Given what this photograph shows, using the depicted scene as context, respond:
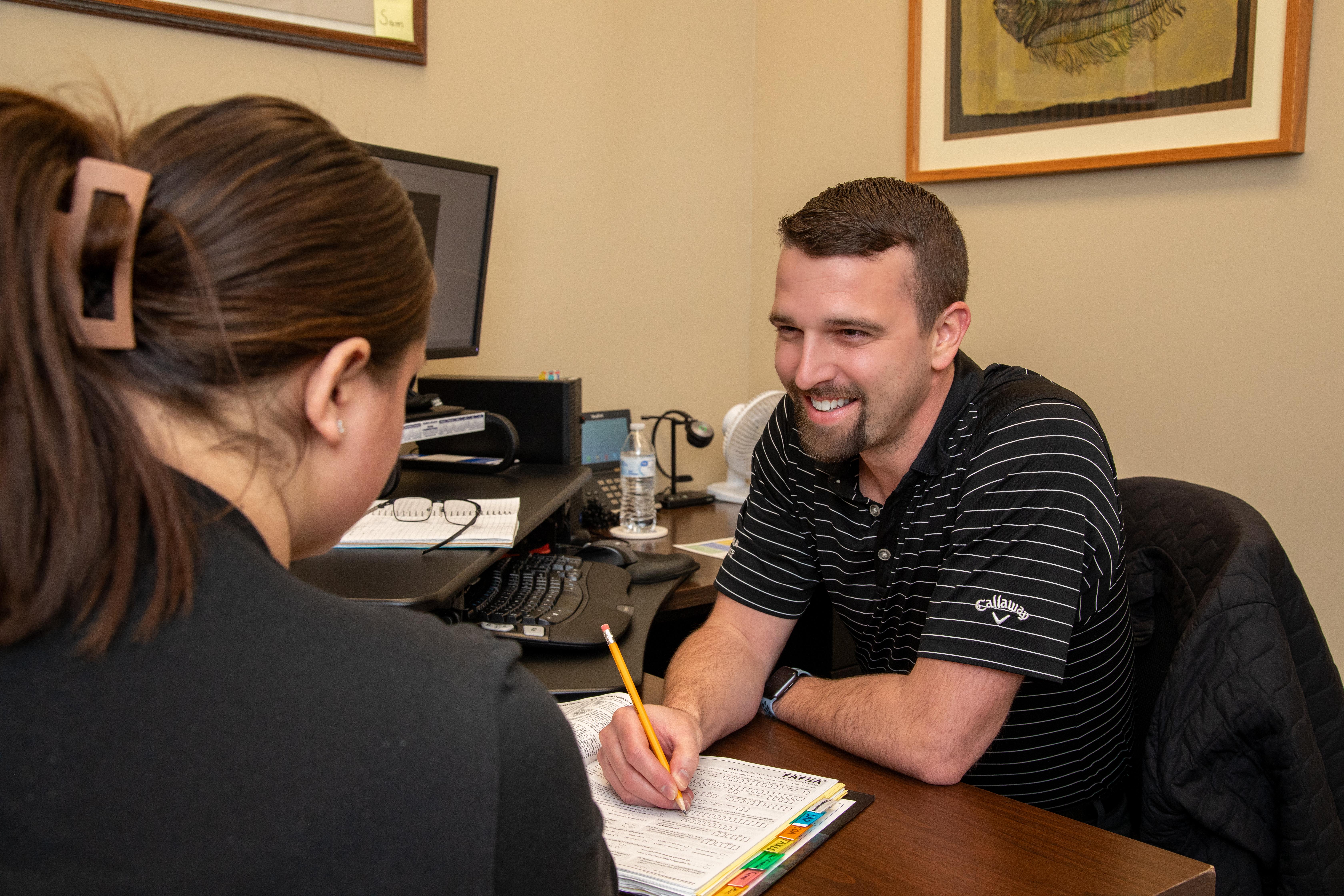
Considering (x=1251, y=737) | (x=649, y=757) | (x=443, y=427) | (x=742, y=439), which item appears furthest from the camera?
(x=742, y=439)

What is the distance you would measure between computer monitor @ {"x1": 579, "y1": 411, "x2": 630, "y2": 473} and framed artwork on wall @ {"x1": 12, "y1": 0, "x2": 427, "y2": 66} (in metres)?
0.88

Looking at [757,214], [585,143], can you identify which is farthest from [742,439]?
[585,143]

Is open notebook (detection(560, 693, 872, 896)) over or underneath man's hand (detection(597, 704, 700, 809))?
underneath

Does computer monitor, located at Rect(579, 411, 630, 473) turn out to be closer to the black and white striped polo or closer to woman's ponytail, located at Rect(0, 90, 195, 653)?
the black and white striped polo

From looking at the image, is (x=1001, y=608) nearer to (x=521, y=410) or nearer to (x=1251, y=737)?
(x=1251, y=737)

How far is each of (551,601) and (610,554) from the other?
38 centimetres

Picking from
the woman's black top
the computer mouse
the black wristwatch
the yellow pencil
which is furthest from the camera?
the computer mouse

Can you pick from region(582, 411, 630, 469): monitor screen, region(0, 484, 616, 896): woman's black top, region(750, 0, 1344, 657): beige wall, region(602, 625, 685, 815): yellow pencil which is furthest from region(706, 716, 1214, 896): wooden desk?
region(582, 411, 630, 469): monitor screen

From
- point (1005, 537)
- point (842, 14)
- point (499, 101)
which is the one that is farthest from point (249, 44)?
point (1005, 537)

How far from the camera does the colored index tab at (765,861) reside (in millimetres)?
821

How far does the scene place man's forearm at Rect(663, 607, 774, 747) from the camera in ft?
3.72

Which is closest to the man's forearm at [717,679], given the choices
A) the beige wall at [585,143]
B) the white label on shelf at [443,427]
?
the white label on shelf at [443,427]

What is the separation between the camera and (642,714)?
970 millimetres

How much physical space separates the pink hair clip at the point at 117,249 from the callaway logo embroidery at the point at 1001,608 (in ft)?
2.97
